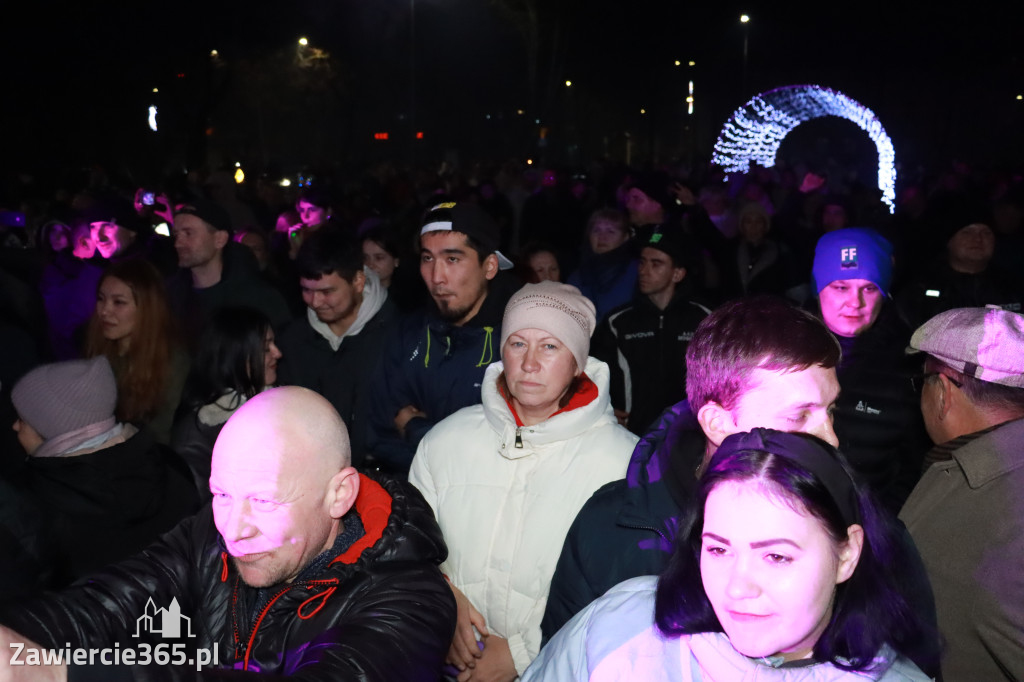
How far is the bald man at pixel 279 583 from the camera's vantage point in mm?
2105

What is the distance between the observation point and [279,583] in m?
2.23

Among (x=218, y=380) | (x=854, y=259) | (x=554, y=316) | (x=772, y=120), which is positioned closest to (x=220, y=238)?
(x=218, y=380)

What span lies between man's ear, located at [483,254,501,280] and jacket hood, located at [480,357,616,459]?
114cm

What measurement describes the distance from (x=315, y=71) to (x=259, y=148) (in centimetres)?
404

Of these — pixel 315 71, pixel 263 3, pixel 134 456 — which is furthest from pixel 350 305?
pixel 315 71

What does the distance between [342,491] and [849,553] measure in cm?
126

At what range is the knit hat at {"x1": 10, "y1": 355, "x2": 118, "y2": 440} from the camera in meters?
3.34

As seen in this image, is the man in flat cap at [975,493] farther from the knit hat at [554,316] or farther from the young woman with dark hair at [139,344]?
the young woman with dark hair at [139,344]

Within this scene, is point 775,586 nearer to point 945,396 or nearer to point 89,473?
point 945,396

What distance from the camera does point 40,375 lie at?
3.45 m

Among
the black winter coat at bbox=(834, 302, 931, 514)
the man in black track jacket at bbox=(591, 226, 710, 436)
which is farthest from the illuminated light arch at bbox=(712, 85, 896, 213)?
the black winter coat at bbox=(834, 302, 931, 514)

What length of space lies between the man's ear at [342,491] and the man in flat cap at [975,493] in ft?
5.67

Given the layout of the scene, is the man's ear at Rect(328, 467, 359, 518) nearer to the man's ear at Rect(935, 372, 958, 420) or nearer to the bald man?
the bald man

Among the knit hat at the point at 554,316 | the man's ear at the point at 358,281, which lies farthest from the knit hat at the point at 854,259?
the man's ear at the point at 358,281
